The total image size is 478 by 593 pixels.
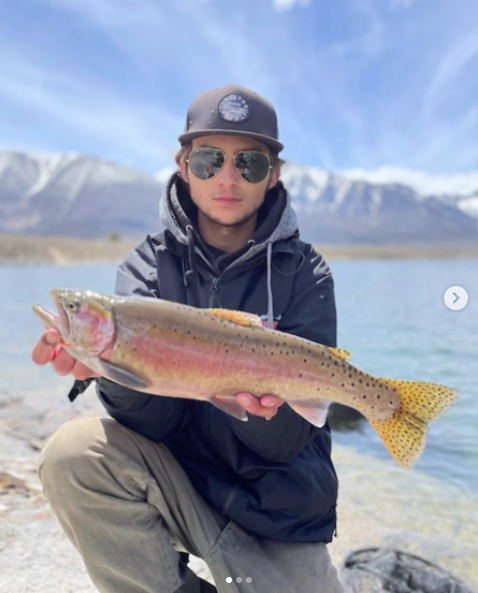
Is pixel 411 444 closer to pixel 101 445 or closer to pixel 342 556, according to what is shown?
pixel 101 445

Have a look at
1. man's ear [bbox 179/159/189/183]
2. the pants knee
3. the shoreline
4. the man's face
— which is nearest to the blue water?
the shoreline

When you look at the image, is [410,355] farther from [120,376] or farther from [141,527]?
[120,376]

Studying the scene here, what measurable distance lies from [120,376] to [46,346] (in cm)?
42

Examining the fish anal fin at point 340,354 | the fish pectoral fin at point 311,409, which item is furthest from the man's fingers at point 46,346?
the fish anal fin at point 340,354

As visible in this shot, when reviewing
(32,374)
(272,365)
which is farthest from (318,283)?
(32,374)

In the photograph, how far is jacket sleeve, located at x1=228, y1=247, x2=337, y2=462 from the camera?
124 inches

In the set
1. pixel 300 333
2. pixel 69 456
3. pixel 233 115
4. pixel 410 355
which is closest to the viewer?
pixel 69 456

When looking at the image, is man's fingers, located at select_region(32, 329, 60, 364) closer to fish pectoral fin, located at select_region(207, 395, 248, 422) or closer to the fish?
the fish

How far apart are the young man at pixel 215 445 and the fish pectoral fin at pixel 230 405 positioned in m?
0.08

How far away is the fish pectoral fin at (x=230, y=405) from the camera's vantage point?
2918 millimetres

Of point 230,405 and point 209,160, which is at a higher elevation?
point 209,160

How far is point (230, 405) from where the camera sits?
294 cm

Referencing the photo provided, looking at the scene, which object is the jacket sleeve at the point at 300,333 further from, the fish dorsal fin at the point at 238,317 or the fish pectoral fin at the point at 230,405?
the fish dorsal fin at the point at 238,317

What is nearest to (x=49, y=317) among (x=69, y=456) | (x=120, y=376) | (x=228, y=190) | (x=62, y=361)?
(x=62, y=361)
